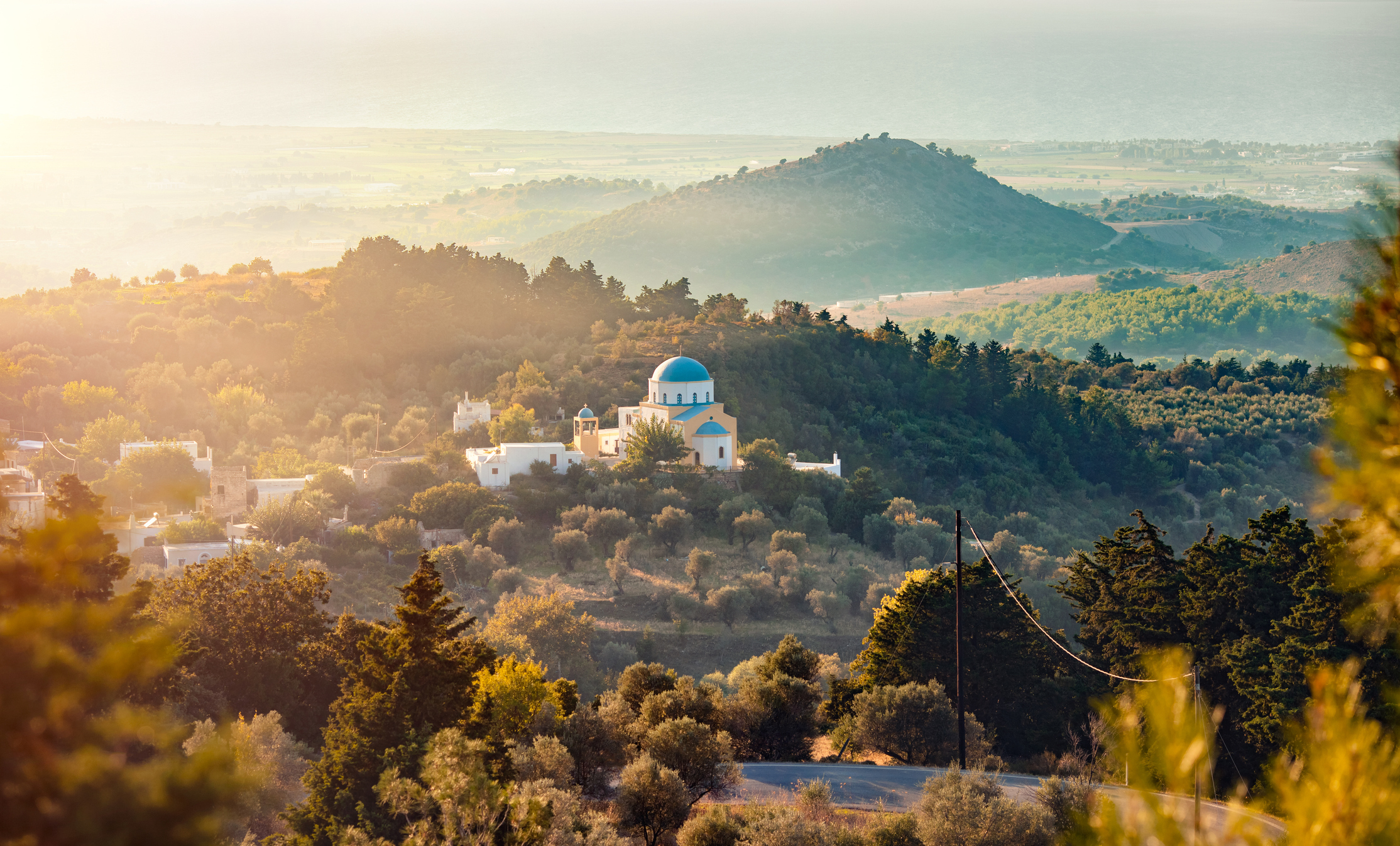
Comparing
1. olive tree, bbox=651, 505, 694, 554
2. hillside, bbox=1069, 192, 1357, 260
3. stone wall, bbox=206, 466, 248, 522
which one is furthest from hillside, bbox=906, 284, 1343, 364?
stone wall, bbox=206, 466, 248, 522

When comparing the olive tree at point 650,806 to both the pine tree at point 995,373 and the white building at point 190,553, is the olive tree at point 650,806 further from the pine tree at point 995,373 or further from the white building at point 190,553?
the pine tree at point 995,373

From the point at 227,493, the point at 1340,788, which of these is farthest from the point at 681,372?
the point at 1340,788

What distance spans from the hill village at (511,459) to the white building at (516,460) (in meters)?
0.02

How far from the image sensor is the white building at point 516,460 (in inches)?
1673

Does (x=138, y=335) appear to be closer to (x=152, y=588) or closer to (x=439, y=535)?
(x=439, y=535)

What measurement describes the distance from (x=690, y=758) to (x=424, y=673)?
4051 millimetres

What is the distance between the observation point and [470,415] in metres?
49.5

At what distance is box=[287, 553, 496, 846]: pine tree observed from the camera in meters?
15.3

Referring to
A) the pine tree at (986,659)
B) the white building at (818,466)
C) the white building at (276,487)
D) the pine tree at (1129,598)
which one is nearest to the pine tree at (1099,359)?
the white building at (818,466)

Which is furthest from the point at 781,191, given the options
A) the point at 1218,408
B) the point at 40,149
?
the point at 1218,408

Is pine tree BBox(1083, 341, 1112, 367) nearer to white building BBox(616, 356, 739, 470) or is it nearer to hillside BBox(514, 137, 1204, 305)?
white building BBox(616, 356, 739, 470)

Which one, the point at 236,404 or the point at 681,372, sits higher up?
the point at 681,372

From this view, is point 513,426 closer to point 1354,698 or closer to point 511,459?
point 511,459

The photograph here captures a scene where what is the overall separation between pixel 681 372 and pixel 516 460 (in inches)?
258
